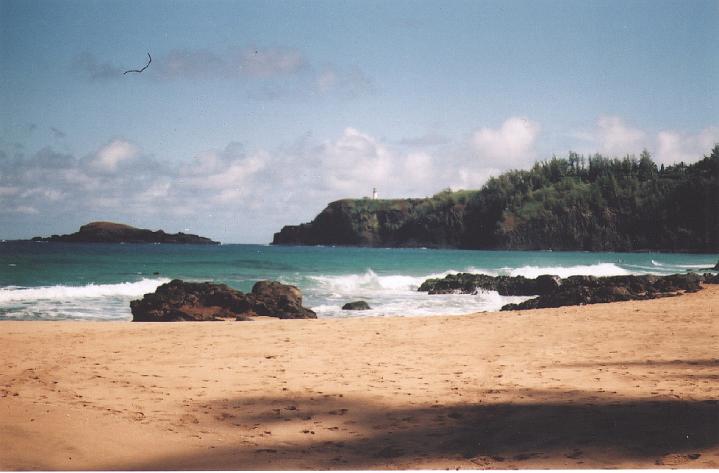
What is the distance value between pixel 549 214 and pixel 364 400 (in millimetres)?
86668

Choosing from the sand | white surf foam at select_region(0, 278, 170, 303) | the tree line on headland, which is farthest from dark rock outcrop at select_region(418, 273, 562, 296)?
the sand

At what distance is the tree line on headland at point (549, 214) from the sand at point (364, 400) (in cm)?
1971

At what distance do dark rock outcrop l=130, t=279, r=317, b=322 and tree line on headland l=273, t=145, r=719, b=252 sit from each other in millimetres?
17969

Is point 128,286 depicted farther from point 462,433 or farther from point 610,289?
point 462,433

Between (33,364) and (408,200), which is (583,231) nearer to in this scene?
(408,200)

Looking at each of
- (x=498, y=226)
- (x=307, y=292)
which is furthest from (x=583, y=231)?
(x=307, y=292)

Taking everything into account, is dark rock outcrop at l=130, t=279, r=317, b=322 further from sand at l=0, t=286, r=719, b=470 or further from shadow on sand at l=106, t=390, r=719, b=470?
shadow on sand at l=106, t=390, r=719, b=470

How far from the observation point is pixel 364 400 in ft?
21.0

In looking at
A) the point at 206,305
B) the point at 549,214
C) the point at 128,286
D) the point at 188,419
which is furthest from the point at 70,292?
the point at 549,214

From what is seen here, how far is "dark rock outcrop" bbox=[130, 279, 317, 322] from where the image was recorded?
16.3m

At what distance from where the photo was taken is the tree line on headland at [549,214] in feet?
199

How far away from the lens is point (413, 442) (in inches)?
200

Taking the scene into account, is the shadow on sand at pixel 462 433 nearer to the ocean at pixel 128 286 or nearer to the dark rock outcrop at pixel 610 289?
the dark rock outcrop at pixel 610 289

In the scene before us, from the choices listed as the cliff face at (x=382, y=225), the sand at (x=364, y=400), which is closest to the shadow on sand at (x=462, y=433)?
the sand at (x=364, y=400)
